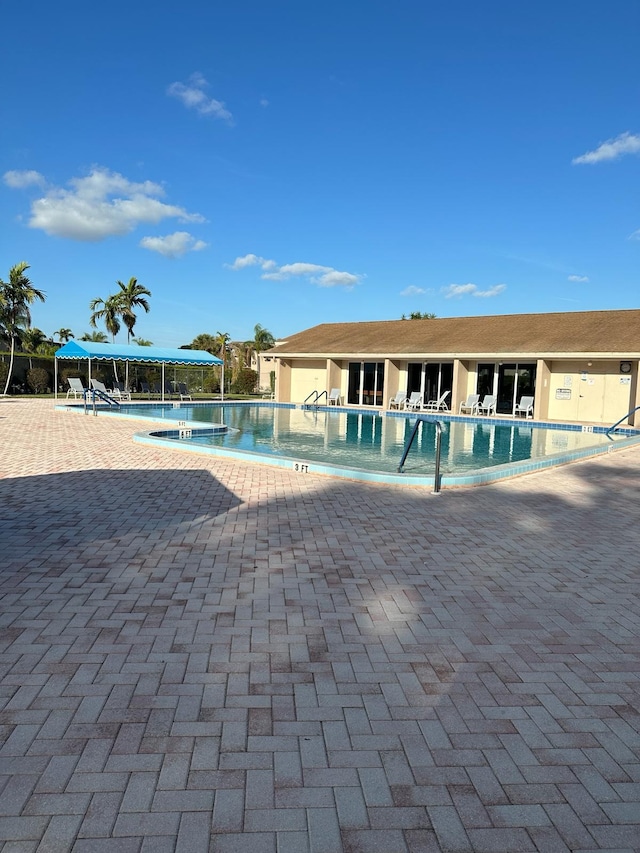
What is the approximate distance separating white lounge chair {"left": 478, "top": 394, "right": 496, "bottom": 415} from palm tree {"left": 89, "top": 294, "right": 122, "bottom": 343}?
26.7 m

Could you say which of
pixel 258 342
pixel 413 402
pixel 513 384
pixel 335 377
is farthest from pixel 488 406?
pixel 258 342

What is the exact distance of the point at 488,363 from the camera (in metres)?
22.8

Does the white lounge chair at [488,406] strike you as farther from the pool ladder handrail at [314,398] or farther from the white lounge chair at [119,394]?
the white lounge chair at [119,394]

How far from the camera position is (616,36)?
13477mm

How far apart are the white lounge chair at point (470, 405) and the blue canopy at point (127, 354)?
11691 millimetres

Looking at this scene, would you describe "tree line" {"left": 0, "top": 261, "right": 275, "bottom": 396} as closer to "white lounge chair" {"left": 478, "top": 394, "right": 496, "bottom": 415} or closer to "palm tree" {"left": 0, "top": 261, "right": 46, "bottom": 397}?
"palm tree" {"left": 0, "top": 261, "right": 46, "bottom": 397}

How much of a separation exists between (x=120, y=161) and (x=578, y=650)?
2175 cm

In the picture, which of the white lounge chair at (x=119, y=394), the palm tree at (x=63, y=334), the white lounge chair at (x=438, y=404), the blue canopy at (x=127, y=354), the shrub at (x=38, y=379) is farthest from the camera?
the palm tree at (x=63, y=334)

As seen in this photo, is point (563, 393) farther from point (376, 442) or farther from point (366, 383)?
point (376, 442)

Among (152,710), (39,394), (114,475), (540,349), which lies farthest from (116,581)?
(39,394)

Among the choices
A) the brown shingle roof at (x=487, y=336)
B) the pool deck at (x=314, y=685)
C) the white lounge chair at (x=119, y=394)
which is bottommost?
the pool deck at (x=314, y=685)

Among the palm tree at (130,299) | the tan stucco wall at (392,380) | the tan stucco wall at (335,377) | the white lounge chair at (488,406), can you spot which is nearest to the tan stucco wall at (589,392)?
the white lounge chair at (488,406)

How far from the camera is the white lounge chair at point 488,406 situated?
21719mm

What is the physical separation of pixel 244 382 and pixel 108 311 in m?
11.3
